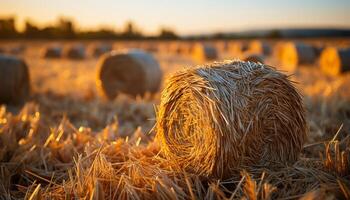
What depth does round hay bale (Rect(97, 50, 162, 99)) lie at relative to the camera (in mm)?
7781

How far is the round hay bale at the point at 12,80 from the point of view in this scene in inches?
272

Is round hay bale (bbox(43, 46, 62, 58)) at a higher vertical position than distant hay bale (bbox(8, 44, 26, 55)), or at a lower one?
higher

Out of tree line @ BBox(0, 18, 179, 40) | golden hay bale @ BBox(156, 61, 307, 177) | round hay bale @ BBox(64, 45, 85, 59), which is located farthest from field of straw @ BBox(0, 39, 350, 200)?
tree line @ BBox(0, 18, 179, 40)

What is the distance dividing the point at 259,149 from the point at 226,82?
675mm

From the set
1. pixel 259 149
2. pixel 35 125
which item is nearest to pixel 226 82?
pixel 259 149

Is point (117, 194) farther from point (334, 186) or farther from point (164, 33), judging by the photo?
point (164, 33)

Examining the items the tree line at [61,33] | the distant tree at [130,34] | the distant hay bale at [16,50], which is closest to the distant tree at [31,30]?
the tree line at [61,33]

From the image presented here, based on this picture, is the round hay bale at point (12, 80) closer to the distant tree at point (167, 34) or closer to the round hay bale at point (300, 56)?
the round hay bale at point (300, 56)

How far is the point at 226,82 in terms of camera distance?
2.72 meters

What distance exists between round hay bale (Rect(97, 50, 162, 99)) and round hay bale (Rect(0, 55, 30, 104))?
1.67 m

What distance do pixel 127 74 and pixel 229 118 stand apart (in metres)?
5.57

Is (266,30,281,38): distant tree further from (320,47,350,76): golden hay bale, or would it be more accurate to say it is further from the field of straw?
the field of straw

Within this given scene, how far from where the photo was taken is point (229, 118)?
2.59 metres

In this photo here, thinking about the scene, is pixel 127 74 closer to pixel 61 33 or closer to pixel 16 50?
pixel 16 50
